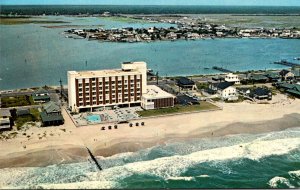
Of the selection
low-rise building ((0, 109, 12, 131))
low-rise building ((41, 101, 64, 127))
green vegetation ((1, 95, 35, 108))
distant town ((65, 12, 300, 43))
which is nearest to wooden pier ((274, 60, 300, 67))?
distant town ((65, 12, 300, 43))

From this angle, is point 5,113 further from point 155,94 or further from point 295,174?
point 295,174

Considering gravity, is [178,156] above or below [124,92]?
below

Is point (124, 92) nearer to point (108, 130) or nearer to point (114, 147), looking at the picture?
point (108, 130)

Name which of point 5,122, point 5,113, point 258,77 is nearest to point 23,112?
point 5,113

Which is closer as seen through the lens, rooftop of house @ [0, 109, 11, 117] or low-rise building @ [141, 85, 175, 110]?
rooftop of house @ [0, 109, 11, 117]

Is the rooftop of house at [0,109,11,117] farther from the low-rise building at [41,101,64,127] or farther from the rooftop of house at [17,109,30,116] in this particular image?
the low-rise building at [41,101,64,127]

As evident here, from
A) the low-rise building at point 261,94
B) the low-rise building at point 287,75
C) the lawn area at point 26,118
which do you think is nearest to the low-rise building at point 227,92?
the low-rise building at point 261,94

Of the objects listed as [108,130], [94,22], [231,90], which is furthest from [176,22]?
[108,130]
